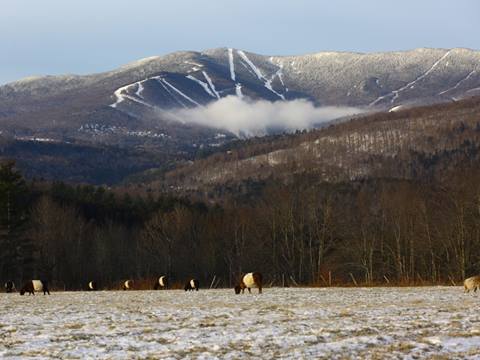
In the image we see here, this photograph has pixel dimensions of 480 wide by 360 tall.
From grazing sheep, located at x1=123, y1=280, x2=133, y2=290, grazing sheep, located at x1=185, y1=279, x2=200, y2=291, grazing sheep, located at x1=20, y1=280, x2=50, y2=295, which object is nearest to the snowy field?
grazing sheep, located at x1=20, y1=280, x2=50, y2=295

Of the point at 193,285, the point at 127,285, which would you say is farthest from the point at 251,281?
the point at 127,285

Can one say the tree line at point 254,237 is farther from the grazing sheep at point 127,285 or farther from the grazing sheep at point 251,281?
the grazing sheep at point 127,285

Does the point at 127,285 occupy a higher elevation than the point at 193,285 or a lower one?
higher

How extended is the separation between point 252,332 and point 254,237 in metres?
97.1

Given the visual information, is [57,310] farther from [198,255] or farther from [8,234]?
[198,255]

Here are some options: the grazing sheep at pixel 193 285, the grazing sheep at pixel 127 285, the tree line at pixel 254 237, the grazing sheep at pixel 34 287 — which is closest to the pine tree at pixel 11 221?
the tree line at pixel 254 237

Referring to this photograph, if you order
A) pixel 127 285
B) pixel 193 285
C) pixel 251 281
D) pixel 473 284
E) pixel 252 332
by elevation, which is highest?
pixel 127 285

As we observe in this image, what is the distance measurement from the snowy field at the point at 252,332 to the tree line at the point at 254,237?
32.8 metres

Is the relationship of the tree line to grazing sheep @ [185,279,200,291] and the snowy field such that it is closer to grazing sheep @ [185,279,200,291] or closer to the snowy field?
grazing sheep @ [185,279,200,291]

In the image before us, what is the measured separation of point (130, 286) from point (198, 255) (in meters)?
57.8

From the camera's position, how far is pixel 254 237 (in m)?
116

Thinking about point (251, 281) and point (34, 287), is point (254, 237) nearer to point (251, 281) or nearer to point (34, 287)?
point (34, 287)

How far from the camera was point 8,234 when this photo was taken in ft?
265

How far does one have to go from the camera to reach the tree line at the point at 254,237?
81000mm
